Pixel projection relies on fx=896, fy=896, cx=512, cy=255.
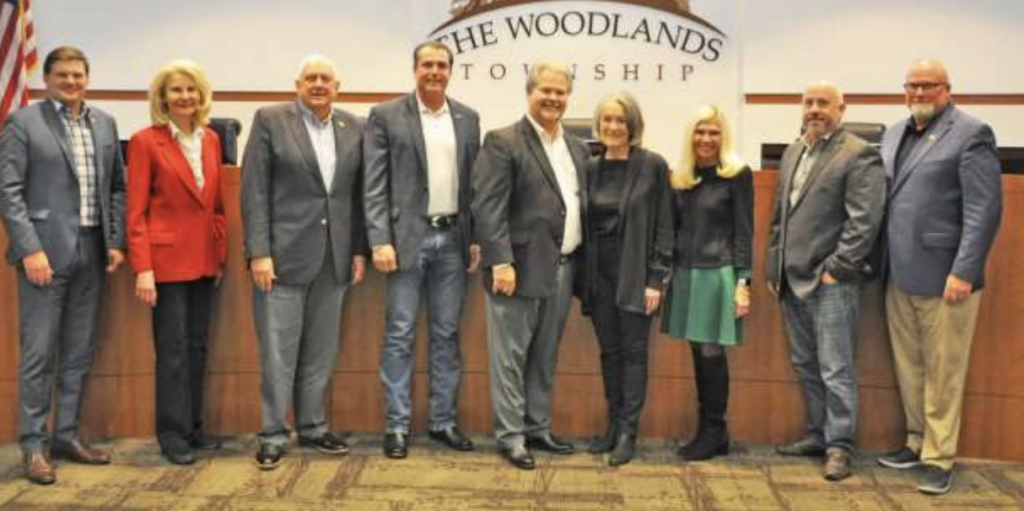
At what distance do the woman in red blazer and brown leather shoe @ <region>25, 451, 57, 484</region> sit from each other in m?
0.36

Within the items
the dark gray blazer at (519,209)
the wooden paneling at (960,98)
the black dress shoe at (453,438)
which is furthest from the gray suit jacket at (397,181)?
the wooden paneling at (960,98)

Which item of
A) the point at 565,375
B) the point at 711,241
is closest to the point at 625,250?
the point at 711,241

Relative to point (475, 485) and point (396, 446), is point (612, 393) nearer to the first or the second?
point (475, 485)

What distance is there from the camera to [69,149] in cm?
305

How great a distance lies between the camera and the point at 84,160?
309cm

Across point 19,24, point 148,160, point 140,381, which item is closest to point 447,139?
point 148,160

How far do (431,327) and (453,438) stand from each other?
427 millimetres

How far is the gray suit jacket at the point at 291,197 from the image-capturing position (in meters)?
3.10

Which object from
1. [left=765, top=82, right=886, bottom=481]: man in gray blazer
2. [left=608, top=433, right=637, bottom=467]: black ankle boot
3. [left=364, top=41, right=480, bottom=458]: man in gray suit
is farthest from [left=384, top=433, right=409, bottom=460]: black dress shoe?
[left=765, top=82, right=886, bottom=481]: man in gray blazer

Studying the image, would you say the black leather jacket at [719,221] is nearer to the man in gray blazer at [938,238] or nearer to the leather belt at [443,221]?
the man in gray blazer at [938,238]

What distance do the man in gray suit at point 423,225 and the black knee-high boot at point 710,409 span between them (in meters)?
0.85

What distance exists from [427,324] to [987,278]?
6.77ft

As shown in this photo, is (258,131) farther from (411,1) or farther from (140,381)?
(411,1)

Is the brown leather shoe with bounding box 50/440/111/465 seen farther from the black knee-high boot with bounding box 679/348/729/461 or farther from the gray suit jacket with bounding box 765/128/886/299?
the gray suit jacket with bounding box 765/128/886/299
